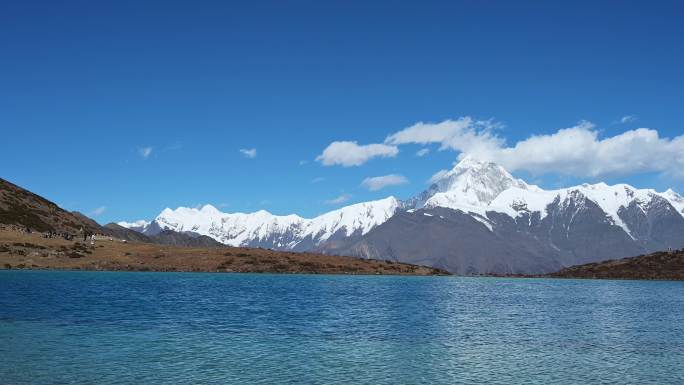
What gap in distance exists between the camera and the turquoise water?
4291cm

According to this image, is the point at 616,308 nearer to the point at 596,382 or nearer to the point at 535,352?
the point at 535,352

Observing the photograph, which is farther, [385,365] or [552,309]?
[552,309]

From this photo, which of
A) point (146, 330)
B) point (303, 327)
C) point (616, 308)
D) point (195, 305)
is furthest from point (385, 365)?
point (616, 308)

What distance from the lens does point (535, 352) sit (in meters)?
53.8

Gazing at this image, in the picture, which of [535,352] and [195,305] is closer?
[535,352]

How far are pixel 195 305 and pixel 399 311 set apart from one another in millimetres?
28640

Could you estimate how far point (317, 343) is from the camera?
56.2 m

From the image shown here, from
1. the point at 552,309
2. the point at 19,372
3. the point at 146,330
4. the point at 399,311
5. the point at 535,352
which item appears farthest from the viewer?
the point at 552,309

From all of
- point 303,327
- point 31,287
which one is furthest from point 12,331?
point 31,287

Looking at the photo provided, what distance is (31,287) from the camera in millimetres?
107125

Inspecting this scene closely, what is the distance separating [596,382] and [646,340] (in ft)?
83.1

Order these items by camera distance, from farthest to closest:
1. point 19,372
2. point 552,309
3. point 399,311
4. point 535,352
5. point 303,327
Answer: point 552,309 → point 399,311 → point 303,327 → point 535,352 → point 19,372

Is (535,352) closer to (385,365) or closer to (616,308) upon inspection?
(385,365)

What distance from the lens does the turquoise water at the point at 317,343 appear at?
4291 centimetres
